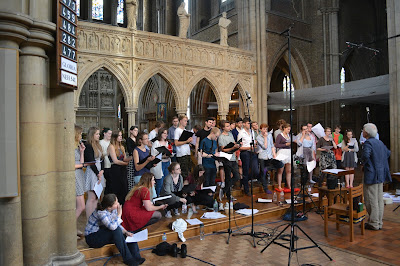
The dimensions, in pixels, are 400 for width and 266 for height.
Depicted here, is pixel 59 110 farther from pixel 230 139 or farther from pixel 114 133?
pixel 230 139

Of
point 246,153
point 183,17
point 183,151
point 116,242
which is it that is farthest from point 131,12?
point 116,242

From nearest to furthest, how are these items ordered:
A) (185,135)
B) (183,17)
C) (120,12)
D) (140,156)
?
(140,156) → (185,135) → (183,17) → (120,12)

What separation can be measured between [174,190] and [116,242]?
182 cm

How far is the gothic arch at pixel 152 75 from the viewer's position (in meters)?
10.2

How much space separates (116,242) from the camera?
12.8ft

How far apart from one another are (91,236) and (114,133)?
1.95m

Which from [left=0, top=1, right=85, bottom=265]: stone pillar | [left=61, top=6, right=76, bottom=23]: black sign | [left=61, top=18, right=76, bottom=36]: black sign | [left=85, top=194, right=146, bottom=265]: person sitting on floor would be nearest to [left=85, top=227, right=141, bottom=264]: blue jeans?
[left=85, top=194, right=146, bottom=265]: person sitting on floor

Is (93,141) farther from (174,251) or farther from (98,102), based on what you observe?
(98,102)

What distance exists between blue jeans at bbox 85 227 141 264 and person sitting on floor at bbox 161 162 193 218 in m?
1.22

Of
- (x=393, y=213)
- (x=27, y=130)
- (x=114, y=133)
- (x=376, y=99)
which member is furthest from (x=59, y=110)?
(x=376, y=99)

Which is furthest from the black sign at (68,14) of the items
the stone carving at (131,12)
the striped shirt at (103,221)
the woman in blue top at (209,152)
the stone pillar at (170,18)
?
the stone pillar at (170,18)

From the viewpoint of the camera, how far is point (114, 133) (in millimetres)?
5484

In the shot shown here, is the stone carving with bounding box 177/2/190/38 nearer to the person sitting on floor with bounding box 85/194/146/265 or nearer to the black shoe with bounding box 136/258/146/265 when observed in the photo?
the person sitting on floor with bounding box 85/194/146/265

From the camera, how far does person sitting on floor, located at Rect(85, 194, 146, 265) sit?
3.89 m
